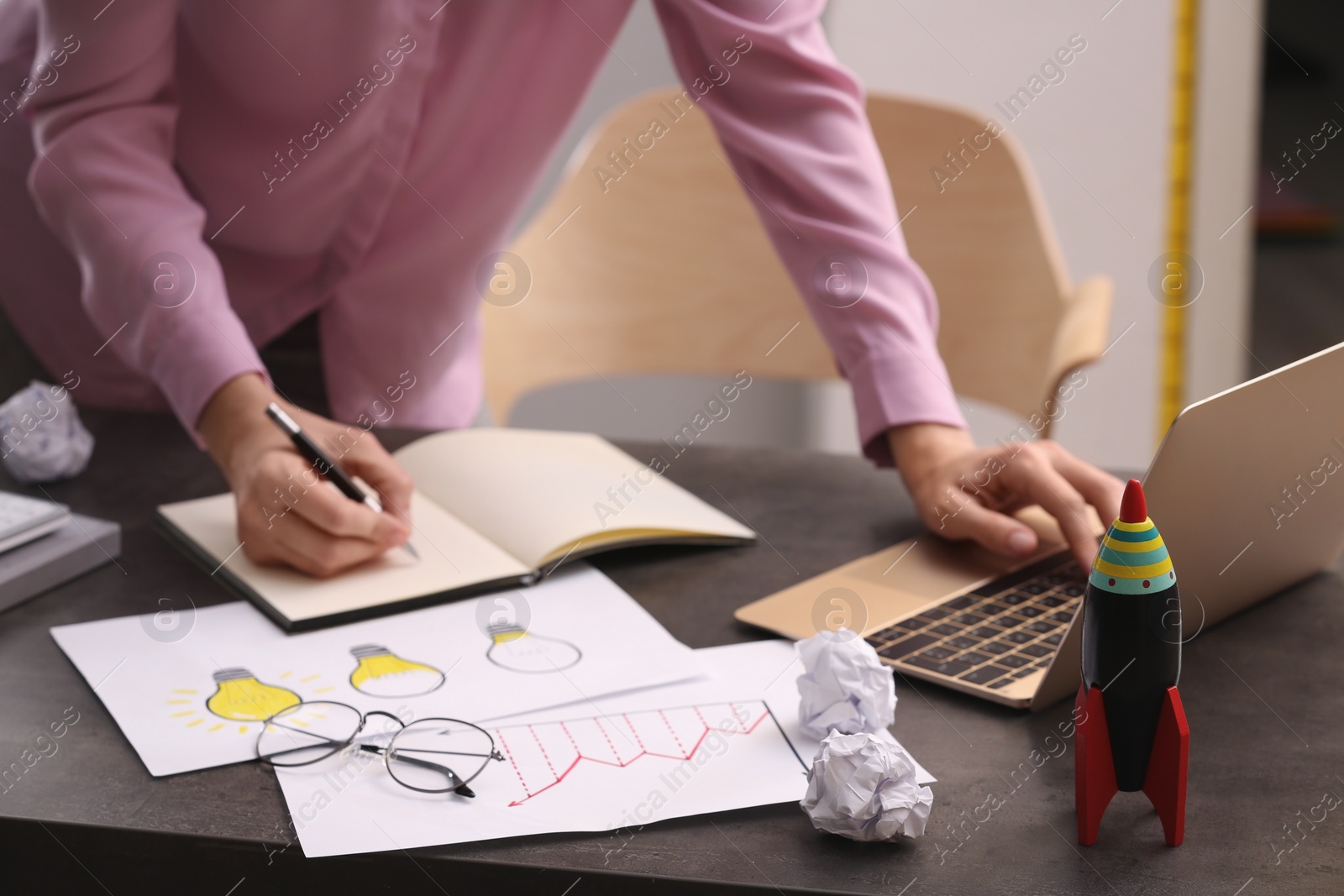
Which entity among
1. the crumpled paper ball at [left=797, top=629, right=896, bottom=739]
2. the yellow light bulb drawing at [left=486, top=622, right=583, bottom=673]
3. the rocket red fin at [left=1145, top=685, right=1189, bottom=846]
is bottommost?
the rocket red fin at [left=1145, top=685, right=1189, bottom=846]

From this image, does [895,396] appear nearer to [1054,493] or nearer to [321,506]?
[1054,493]

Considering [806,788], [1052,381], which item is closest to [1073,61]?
[1052,381]

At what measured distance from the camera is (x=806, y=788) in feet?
1.99

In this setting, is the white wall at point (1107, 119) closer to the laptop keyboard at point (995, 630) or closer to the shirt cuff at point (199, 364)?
the shirt cuff at point (199, 364)

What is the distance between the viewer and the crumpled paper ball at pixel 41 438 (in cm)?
106

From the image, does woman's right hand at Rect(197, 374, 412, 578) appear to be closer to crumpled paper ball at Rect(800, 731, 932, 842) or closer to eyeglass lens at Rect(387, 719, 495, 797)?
eyeglass lens at Rect(387, 719, 495, 797)

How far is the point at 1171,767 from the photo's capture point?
0.56 meters

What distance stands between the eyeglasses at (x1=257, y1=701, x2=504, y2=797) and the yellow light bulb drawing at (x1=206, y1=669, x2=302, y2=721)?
10 mm

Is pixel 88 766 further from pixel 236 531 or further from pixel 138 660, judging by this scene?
pixel 236 531

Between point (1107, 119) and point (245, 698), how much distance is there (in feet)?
6.68

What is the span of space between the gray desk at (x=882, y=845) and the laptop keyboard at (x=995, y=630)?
0.03 m

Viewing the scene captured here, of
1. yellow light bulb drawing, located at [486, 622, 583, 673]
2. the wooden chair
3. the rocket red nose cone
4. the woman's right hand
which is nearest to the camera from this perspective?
the rocket red nose cone

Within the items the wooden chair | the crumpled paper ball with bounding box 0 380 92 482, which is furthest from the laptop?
the wooden chair

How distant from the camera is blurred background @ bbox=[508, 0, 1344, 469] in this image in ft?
7.43
